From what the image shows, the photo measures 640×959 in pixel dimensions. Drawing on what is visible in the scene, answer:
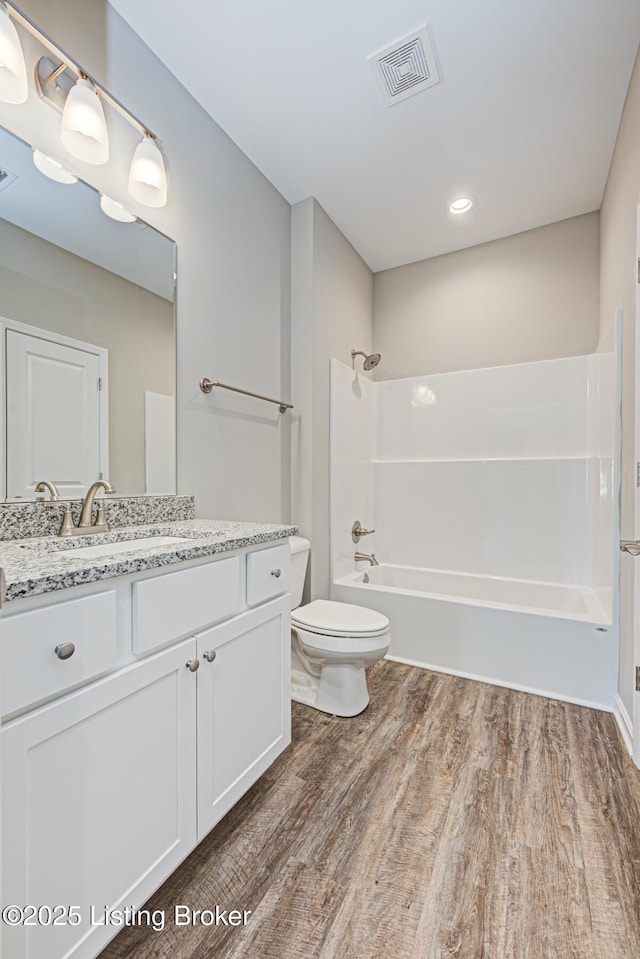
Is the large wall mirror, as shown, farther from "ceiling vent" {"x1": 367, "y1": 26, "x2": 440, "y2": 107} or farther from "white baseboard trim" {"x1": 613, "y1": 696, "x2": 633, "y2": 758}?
"white baseboard trim" {"x1": 613, "y1": 696, "x2": 633, "y2": 758}

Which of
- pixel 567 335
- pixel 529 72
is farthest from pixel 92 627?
pixel 567 335

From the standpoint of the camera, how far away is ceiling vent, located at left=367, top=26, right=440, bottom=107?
1.58m

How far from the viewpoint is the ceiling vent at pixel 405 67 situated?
5.19 ft

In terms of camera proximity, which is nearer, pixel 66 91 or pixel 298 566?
pixel 66 91

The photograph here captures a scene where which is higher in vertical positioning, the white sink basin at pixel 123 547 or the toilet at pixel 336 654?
the white sink basin at pixel 123 547

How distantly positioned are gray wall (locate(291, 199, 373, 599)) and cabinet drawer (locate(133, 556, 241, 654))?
1.20 m

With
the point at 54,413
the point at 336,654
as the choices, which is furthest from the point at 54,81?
the point at 336,654

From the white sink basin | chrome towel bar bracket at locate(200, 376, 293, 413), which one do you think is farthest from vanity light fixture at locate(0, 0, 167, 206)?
the white sink basin

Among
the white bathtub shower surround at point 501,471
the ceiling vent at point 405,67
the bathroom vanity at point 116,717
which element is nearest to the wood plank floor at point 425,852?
the bathroom vanity at point 116,717

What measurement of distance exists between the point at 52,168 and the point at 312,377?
55.6 inches

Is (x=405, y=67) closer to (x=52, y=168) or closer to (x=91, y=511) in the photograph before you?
(x=52, y=168)

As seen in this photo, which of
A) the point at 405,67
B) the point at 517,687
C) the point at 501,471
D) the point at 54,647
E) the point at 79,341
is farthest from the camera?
the point at 501,471

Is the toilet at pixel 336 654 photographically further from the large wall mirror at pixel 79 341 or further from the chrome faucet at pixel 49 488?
the chrome faucet at pixel 49 488

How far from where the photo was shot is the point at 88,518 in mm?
1299
